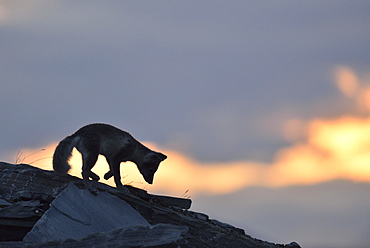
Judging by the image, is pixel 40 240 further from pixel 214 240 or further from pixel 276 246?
pixel 276 246

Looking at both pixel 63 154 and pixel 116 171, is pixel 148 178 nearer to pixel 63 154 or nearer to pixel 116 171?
pixel 116 171

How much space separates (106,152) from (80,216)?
2371 mm

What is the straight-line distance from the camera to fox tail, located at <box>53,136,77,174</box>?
41.0 feet

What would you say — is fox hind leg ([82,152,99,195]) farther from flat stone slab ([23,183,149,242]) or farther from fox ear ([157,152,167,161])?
fox ear ([157,152,167,161])

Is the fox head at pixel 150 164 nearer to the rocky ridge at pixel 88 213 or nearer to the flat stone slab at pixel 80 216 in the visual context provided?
the rocky ridge at pixel 88 213

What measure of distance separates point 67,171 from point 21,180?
43.6 inches

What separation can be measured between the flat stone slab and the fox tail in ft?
4.40

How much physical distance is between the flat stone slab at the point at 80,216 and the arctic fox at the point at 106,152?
446 mm

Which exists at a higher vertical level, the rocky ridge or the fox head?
the fox head

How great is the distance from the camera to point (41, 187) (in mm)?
12094

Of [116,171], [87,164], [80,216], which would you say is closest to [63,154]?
[87,164]

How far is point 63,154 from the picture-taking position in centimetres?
1262

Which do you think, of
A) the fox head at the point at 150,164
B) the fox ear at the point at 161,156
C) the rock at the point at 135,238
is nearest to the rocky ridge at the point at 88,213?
the rock at the point at 135,238

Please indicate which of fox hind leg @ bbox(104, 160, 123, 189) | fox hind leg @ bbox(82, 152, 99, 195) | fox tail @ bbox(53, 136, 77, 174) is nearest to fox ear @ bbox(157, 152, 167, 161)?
fox hind leg @ bbox(104, 160, 123, 189)
